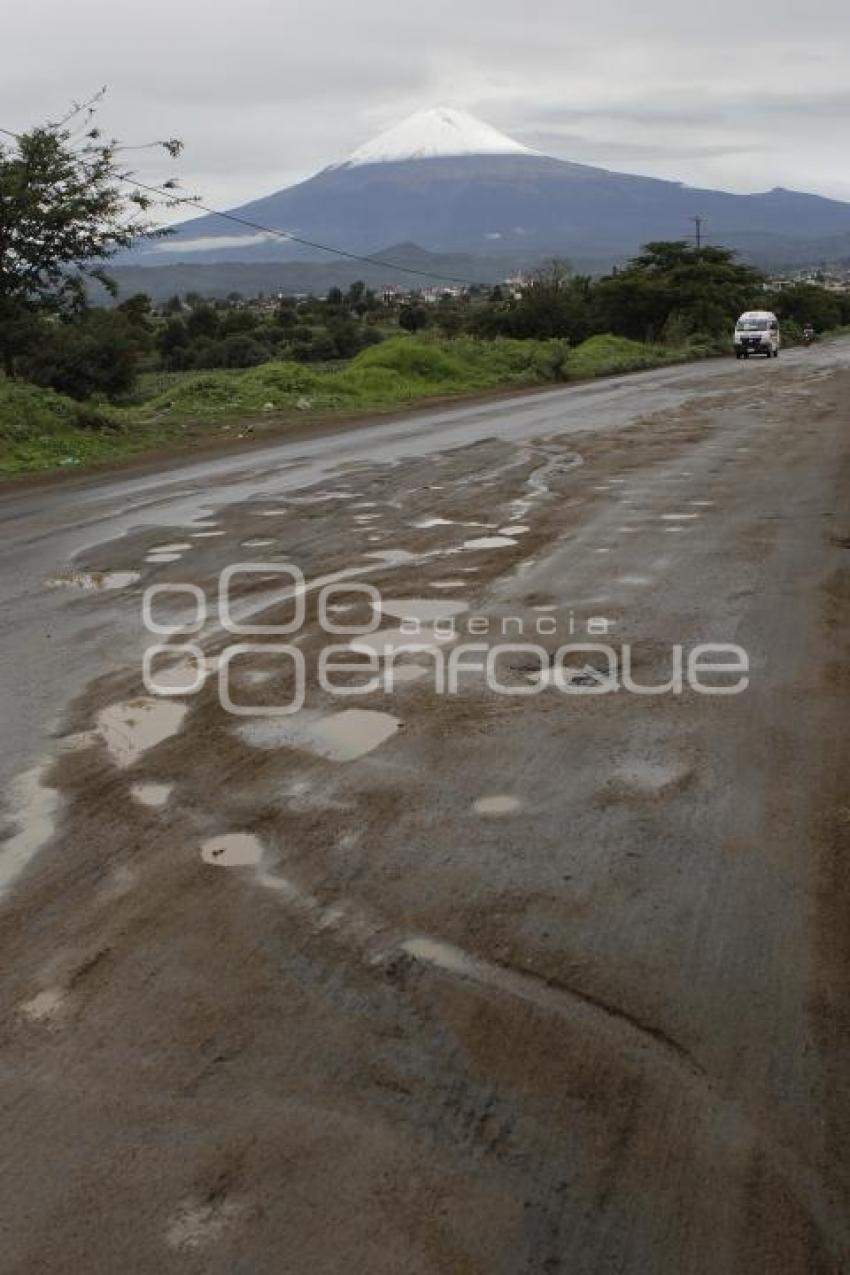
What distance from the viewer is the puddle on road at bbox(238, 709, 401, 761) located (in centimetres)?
533

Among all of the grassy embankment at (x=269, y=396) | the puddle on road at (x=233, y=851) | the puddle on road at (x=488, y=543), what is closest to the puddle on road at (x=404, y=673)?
the puddle on road at (x=233, y=851)

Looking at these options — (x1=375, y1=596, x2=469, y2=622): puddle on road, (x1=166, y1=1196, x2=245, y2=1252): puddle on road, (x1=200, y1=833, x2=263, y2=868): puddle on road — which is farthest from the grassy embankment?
(x1=166, y1=1196, x2=245, y2=1252): puddle on road

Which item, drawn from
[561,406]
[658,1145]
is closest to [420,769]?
[658,1145]

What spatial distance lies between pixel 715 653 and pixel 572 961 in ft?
10.7

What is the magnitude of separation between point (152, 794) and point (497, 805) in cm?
129

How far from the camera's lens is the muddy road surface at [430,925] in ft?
8.72

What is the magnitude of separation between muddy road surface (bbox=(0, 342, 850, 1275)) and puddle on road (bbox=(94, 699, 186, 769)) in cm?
3

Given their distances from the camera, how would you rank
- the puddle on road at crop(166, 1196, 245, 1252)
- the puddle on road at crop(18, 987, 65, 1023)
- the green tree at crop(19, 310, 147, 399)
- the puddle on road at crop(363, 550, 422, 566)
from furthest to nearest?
1. the green tree at crop(19, 310, 147, 399)
2. the puddle on road at crop(363, 550, 422, 566)
3. the puddle on road at crop(18, 987, 65, 1023)
4. the puddle on road at crop(166, 1196, 245, 1252)

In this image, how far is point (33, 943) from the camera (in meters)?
3.72

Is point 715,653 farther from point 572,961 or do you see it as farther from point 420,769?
point 572,961

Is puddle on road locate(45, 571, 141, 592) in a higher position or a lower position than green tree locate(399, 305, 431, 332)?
higher

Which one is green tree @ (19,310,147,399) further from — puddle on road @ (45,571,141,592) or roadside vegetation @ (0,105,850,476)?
puddle on road @ (45,571,141,592)

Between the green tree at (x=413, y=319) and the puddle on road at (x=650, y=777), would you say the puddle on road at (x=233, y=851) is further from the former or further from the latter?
the green tree at (x=413, y=319)

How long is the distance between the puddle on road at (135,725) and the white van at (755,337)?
41972mm
